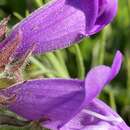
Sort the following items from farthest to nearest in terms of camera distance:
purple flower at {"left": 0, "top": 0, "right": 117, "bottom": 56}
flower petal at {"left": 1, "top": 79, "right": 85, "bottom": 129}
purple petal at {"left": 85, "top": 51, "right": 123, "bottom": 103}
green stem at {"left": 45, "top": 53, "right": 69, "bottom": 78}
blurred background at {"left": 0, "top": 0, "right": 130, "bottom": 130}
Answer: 1. blurred background at {"left": 0, "top": 0, "right": 130, "bottom": 130}
2. green stem at {"left": 45, "top": 53, "right": 69, "bottom": 78}
3. purple flower at {"left": 0, "top": 0, "right": 117, "bottom": 56}
4. flower petal at {"left": 1, "top": 79, "right": 85, "bottom": 129}
5. purple petal at {"left": 85, "top": 51, "right": 123, "bottom": 103}

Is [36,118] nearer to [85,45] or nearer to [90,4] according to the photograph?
[90,4]

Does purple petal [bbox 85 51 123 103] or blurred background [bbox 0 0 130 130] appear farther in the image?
blurred background [bbox 0 0 130 130]

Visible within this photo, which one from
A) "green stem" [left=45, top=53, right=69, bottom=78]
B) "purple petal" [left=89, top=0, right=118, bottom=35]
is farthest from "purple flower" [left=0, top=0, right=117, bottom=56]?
"green stem" [left=45, top=53, right=69, bottom=78]

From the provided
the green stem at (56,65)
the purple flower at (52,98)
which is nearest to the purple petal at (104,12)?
the purple flower at (52,98)

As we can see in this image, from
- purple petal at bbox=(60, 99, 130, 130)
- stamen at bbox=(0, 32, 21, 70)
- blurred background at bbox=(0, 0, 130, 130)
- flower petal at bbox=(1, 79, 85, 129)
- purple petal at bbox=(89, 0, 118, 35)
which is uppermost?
stamen at bbox=(0, 32, 21, 70)

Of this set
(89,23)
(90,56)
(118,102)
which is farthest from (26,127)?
(90,56)

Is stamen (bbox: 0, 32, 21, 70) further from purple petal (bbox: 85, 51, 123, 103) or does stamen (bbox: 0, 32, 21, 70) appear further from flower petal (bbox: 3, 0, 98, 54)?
purple petal (bbox: 85, 51, 123, 103)
